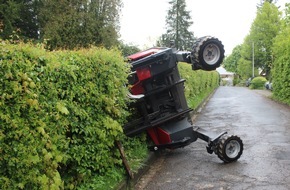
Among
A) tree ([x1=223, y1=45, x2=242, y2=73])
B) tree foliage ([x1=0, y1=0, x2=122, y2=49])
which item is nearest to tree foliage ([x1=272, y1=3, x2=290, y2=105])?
tree foliage ([x1=0, y1=0, x2=122, y2=49])

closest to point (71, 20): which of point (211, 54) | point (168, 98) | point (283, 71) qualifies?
point (283, 71)

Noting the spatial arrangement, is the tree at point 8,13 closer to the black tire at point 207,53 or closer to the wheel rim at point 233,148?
the black tire at point 207,53

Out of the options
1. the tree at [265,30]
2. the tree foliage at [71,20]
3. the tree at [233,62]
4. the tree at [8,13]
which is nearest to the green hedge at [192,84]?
the tree foliage at [71,20]

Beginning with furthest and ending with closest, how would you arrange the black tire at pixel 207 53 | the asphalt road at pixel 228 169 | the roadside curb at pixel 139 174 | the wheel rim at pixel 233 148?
the wheel rim at pixel 233 148 → the black tire at pixel 207 53 → the asphalt road at pixel 228 169 → the roadside curb at pixel 139 174

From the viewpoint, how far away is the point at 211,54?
20.7 feet

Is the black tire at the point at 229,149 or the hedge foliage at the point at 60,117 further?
the black tire at the point at 229,149

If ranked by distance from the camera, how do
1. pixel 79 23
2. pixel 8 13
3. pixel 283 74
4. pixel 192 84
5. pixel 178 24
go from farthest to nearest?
pixel 178 24, pixel 79 23, pixel 8 13, pixel 283 74, pixel 192 84

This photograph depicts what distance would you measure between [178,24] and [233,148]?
66.2 m

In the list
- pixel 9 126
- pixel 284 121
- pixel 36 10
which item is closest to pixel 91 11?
pixel 36 10

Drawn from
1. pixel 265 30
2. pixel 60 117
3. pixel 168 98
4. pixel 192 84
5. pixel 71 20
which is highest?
pixel 71 20

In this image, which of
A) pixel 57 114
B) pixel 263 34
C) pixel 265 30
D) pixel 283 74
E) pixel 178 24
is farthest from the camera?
pixel 178 24

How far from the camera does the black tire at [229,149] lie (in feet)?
20.9

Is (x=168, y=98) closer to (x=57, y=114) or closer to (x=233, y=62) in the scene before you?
(x=57, y=114)

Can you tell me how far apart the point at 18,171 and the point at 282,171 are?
4.58 m
